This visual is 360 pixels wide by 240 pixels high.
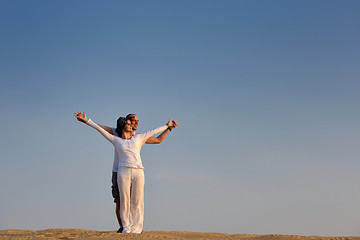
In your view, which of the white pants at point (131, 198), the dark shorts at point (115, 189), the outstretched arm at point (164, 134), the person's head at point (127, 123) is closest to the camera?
the white pants at point (131, 198)

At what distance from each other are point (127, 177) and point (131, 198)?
0.61m

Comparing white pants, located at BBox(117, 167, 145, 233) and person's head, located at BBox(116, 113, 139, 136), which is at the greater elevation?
person's head, located at BBox(116, 113, 139, 136)

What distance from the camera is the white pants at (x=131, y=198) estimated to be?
38.1 ft

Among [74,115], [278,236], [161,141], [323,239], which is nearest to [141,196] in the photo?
[161,141]

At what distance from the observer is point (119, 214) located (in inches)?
471

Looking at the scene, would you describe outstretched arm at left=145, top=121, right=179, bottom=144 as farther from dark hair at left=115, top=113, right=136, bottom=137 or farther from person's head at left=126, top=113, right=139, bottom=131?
dark hair at left=115, top=113, right=136, bottom=137

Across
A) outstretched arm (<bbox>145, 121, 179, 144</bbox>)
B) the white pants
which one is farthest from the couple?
outstretched arm (<bbox>145, 121, 179, 144</bbox>)

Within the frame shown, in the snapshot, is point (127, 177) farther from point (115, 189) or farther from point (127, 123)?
point (127, 123)

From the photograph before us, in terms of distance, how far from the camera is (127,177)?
1164 cm

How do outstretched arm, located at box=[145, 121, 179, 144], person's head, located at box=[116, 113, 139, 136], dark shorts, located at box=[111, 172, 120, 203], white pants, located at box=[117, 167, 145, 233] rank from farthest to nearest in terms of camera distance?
outstretched arm, located at box=[145, 121, 179, 144]
person's head, located at box=[116, 113, 139, 136]
dark shorts, located at box=[111, 172, 120, 203]
white pants, located at box=[117, 167, 145, 233]

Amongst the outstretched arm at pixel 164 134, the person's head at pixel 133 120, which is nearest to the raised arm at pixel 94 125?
the person's head at pixel 133 120

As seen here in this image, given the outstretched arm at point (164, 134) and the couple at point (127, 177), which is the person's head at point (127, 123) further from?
the outstretched arm at point (164, 134)

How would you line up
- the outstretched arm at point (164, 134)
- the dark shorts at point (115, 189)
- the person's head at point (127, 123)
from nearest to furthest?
the dark shorts at point (115, 189), the person's head at point (127, 123), the outstretched arm at point (164, 134)

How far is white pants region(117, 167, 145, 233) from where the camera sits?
1162cm
